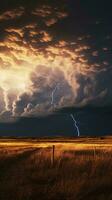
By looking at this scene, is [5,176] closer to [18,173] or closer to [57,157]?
[18,173]

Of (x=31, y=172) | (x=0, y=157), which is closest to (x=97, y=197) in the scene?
(x=31, y=172)

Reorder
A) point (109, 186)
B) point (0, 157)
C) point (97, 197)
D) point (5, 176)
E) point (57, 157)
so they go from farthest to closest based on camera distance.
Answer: point (0, 157) < point (57, 157) < point (5, 176) < point (109, 186) < point (97, 197)

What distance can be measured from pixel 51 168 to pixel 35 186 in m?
4.29

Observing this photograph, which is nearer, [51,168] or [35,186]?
[35,186]

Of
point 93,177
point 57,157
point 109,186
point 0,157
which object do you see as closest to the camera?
point 109,186

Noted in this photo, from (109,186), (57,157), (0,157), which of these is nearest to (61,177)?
(109,186)

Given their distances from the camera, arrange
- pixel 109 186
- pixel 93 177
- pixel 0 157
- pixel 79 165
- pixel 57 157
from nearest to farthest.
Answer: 1. pixel 109 186
2. pixel 93 177
3. pixel 79 165
4. pixel 57 157
5. pixel 0 157

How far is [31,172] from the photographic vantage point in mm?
23953

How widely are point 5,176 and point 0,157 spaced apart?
352 inches

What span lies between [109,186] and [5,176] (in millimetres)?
6393

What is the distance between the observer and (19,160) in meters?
30.2

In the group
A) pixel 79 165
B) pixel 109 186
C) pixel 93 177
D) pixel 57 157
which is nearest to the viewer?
pixel 109 186

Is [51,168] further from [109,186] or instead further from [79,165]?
[109,186]

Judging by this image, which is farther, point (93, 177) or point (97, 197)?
point (93, 177)
